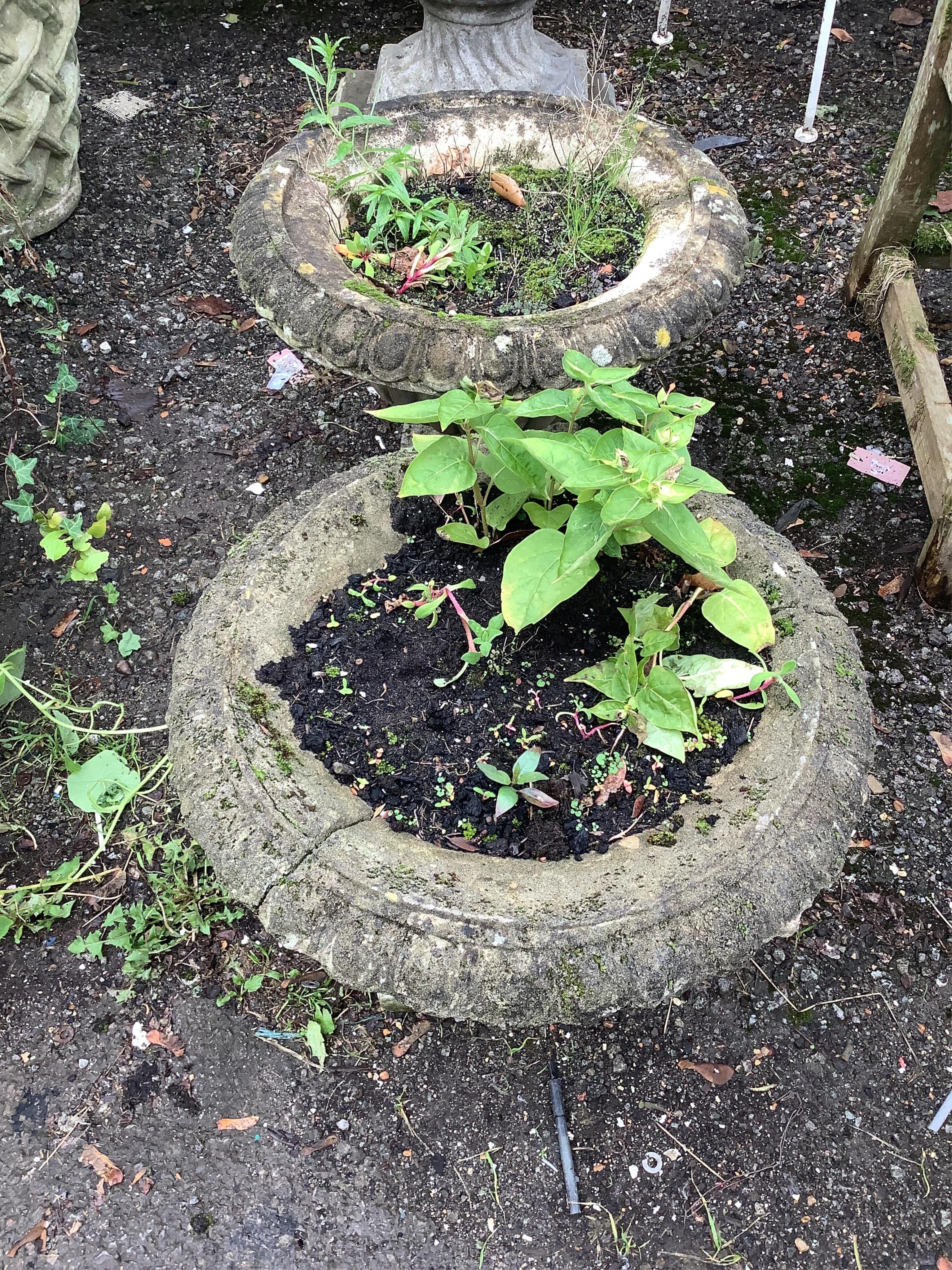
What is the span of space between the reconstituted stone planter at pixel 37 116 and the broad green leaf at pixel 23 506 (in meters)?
1.04

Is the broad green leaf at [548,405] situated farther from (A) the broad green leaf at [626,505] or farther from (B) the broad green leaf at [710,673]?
(B) the broad green leaf at [710,673]

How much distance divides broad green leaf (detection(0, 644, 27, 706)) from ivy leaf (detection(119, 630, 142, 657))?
0.37 m

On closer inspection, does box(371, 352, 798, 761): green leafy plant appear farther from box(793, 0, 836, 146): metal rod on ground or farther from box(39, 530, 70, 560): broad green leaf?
box(793, 0, 836, 146): metal rod on ground

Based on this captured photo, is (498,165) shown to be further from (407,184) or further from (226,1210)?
(226,1210)

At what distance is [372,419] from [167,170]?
1.52 m

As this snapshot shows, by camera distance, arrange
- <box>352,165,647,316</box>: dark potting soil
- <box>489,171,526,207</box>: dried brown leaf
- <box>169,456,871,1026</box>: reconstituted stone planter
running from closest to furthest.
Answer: <box>169,456,871,1026</box>: reconstituted stone planter → <box>352,165,647,316</box>: dark potting soil → <box>489,171,526,207</box>: dried brown leaf

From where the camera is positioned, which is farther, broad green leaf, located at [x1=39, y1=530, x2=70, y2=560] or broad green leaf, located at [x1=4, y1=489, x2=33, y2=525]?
broad green leaf, located at [x1=4, y1=489, x2=33, y2=525]

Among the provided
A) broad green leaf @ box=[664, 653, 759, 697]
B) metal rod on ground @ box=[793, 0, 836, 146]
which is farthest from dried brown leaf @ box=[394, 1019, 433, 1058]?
metal rod on ground @ box=[793, 0, 836, 146]

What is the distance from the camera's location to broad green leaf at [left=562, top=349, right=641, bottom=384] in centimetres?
131

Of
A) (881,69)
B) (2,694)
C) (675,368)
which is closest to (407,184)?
(675,368)

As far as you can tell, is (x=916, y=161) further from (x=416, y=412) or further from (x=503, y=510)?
(x=416, y=412)

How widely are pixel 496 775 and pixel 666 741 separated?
0.26 metres

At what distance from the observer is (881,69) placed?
3.68 metres

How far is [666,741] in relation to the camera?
136 centimetres
